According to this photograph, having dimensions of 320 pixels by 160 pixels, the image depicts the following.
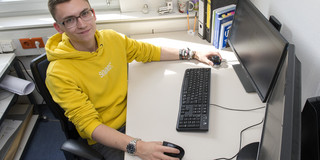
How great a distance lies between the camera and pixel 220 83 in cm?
126

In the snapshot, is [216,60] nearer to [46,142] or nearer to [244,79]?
[244,79]

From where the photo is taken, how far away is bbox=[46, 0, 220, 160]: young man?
1.04 m

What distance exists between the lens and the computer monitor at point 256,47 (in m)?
0.94

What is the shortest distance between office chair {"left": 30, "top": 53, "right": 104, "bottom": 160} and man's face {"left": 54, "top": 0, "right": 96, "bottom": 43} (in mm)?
169

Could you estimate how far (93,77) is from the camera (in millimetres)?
1188

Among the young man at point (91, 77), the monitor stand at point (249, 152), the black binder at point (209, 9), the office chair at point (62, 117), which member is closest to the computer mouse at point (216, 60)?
the young man at point (91, 77)

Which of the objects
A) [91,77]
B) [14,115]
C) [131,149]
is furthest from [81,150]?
[14,115]

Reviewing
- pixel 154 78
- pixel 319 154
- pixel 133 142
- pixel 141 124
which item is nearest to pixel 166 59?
pixel 154 78

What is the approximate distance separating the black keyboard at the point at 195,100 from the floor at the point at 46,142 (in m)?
1.17

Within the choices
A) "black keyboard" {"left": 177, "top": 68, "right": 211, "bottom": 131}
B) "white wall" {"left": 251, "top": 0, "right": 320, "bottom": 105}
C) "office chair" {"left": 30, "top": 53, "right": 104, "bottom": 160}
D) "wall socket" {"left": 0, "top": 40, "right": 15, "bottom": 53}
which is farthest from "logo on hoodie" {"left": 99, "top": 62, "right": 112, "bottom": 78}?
"wall socket" {"left": 0, "top": 40, "right": 15, "bottom": 53}

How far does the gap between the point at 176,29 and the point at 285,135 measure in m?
1.46

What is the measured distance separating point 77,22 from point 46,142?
126cm

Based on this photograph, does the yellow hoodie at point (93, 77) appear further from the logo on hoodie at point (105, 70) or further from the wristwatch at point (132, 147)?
the wristwatch at point (132, 147)

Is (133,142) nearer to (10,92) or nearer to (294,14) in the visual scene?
(294,14)
